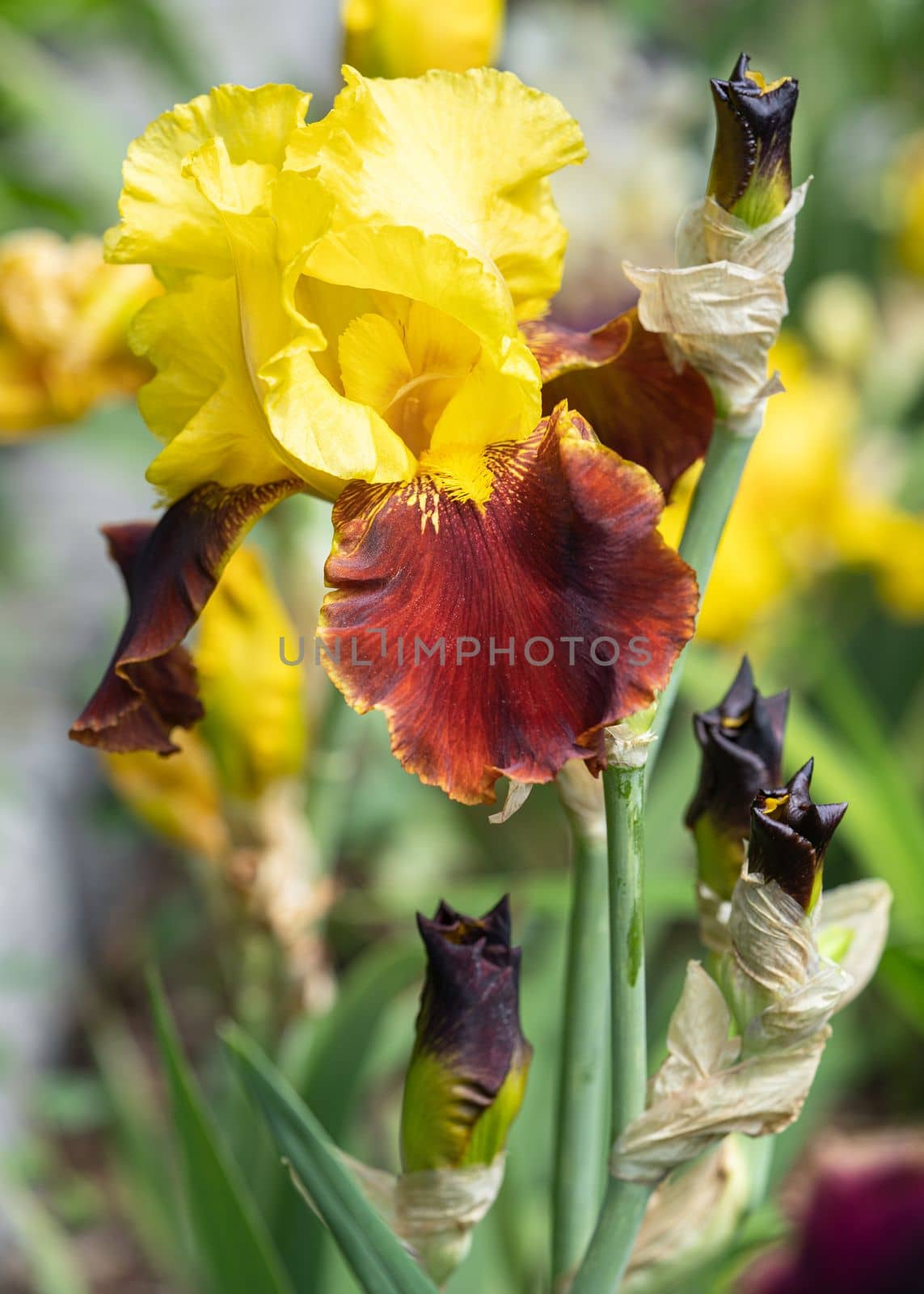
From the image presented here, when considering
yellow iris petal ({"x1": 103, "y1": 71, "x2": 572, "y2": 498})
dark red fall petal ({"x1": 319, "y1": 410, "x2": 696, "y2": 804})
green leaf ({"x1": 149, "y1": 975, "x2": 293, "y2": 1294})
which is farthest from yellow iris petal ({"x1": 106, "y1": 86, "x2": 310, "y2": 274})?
green leaf ({"x1": 149, "y1": 975, "x2": 293, "y2": 1294})

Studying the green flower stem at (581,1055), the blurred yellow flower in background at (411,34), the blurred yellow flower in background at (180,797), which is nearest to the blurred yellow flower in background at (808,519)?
the blurred yellow flower in background at (180,797)

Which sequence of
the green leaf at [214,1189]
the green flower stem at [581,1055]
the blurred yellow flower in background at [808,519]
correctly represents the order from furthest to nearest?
the blurred yellow flower in background at [808,519] < the green leaf at [214,1189] < the green flower stem at [581,1055]

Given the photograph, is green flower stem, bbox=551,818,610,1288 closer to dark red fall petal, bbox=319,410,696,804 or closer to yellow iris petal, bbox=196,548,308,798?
dark red fall petal, bbox=319,410,696,804

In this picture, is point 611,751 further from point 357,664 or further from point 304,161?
point 304,161

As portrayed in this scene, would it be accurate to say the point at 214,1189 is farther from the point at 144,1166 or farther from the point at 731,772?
the point at 144,1166

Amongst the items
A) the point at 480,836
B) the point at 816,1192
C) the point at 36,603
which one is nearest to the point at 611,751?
the point at 816,1192

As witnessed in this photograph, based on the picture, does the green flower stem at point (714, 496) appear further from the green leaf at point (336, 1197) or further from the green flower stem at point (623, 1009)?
the green leaf at point (336, 1197)

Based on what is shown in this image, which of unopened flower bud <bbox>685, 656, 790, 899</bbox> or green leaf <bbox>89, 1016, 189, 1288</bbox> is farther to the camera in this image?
green leaf <bbox>89, 1016, 189, 1288</bbox>
